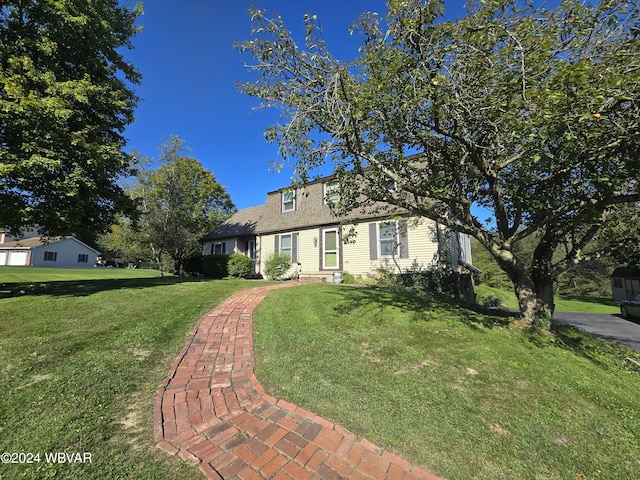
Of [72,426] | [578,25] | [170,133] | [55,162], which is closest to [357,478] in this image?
[72,426]

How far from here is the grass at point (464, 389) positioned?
2578mm

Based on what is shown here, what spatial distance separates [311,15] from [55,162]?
7.81 m

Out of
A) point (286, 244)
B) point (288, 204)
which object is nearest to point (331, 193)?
point (286, 244)

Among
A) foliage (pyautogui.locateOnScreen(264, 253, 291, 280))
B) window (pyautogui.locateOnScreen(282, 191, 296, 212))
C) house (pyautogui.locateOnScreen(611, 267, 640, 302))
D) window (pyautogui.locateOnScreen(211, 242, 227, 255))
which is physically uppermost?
window (pyautogui.locateOnScreen(282, 191, 296, 212))

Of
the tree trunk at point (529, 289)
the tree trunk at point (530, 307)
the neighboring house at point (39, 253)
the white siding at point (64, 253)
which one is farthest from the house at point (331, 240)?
the white siding at point (64, 253)

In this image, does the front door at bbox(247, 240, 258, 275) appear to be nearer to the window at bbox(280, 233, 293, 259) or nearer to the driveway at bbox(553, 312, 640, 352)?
the window at bbox(280, 233, 293, 259)

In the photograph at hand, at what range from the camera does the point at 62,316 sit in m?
5.93

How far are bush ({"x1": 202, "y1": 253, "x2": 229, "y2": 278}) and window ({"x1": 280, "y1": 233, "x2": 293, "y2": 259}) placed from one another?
361 centimetres

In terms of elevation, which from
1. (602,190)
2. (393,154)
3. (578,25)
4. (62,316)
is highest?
(578,25)

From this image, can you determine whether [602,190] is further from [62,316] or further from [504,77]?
[62,316]

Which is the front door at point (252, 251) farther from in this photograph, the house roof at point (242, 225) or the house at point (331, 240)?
the house roof at point (242, 225)

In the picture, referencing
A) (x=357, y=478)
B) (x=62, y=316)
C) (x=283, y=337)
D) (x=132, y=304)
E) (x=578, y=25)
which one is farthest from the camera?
(x=132, y=304)

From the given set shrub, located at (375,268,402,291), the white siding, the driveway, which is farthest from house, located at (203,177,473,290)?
the white siding

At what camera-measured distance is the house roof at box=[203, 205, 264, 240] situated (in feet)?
60.9
